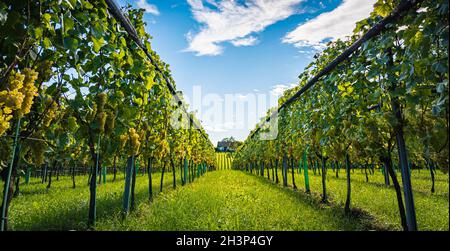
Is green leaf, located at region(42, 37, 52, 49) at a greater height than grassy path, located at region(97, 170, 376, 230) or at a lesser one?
greater

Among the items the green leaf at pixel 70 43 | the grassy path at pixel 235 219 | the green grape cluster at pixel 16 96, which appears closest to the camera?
the green grape cluster at pixel 16 96

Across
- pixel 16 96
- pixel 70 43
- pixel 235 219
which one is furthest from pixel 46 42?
pixel 235 219


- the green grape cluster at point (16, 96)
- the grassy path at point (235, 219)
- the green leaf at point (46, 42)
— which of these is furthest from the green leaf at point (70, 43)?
the grassy path at point (235, 219)

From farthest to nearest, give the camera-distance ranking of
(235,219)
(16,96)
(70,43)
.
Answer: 1. (235,219)
2. (70,43)
3. (16,96)

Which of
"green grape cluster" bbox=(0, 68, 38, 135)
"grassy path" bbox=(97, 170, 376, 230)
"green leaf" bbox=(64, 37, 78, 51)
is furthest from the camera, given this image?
"grassy path" bbox=(97, 170, 376, 230)

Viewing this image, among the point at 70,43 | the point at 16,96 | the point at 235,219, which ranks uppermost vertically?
the point at 70,43

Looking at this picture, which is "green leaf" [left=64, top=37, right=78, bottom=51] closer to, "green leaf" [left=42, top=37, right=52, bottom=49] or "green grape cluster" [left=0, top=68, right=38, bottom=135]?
"green leaf" [left=42, top=37, right=52, bottom=49]

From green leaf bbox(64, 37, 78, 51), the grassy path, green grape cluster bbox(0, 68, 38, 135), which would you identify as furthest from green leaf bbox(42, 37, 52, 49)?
the grassy path

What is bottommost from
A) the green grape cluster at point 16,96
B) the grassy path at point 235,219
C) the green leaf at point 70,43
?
the grassy path at point 235,219

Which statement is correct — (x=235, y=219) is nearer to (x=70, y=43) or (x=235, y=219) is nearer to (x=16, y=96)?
(x=70, y=43)

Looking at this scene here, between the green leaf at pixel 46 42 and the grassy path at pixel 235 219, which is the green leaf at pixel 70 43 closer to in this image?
the green leaf at pixel 46 42

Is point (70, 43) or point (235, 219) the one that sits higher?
point (70, 43)

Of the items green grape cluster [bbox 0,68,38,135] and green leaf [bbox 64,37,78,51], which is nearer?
green grape cluster [bbox 0,68,38,135]

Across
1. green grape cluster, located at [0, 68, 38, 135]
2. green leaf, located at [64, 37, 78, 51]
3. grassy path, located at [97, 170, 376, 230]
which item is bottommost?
grassy path, located at [97, 170, 376, 230]
